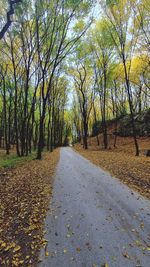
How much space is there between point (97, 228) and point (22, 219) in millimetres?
1990

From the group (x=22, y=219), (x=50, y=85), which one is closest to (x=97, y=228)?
(x=22, y=219)

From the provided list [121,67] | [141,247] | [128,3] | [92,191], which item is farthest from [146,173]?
[121,67]

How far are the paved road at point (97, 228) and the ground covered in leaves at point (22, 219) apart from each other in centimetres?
24

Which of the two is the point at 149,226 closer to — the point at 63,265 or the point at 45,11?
the point at 63,265

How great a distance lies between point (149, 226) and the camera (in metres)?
4.86

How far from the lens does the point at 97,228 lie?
481cm

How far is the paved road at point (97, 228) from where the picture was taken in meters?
3.70

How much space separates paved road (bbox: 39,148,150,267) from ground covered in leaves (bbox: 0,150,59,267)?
0.24 m

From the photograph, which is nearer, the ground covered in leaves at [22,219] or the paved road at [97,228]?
the paved road at [97,228]

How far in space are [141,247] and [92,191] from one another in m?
3.74

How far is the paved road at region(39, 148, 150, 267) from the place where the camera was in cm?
370

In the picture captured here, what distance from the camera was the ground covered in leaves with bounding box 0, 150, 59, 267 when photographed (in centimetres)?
394

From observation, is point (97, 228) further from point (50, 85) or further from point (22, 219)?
point (50, 85)

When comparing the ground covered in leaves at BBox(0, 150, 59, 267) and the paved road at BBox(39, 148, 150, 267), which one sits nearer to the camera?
the paved road at BBox(39, 148, 150, 267)
